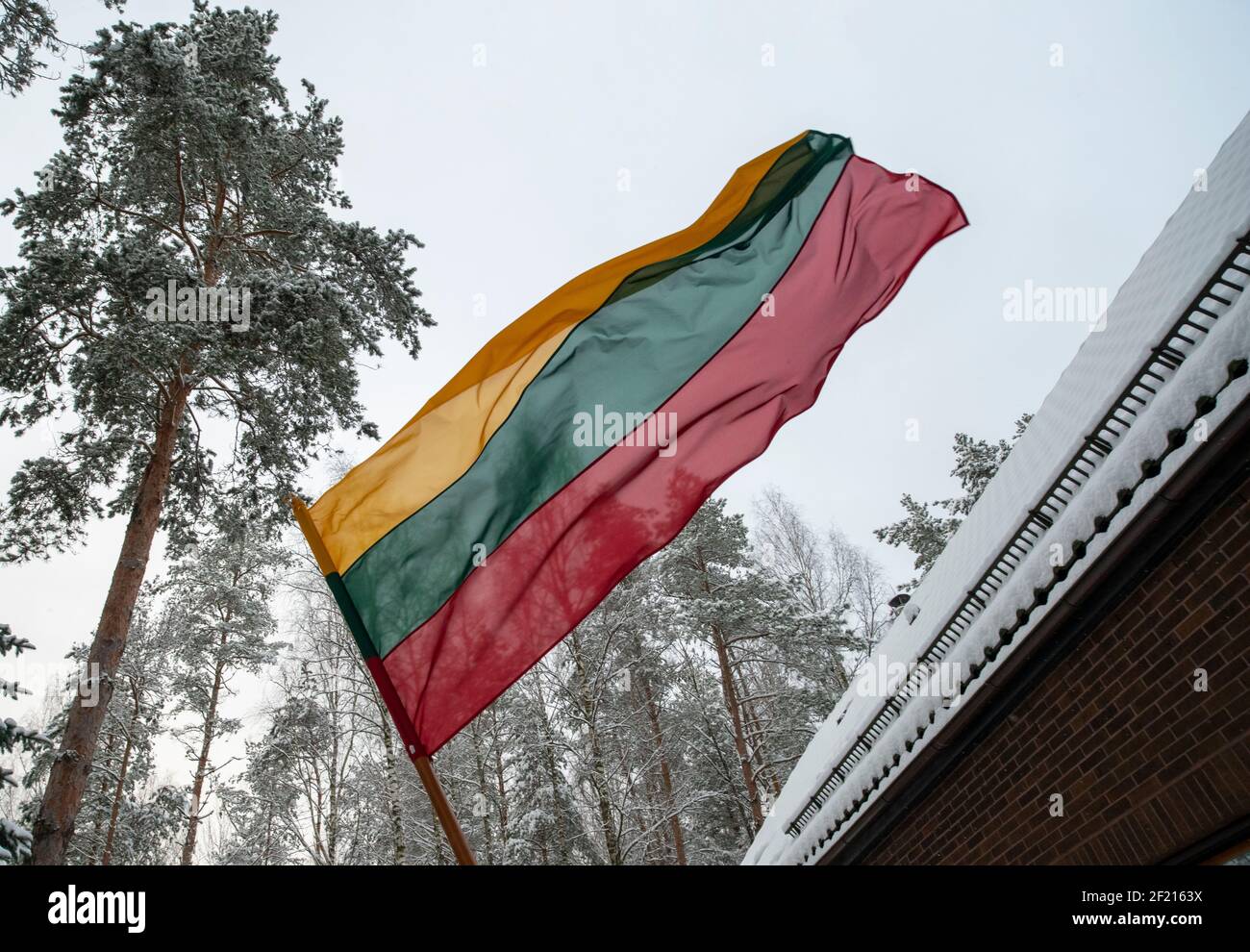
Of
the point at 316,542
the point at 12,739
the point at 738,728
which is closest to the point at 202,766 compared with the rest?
the point at 738,728

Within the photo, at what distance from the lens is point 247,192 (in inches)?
404

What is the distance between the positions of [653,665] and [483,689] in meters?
17.1

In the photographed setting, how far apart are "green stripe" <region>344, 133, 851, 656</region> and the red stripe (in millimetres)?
77

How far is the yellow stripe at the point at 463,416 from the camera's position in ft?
11.9

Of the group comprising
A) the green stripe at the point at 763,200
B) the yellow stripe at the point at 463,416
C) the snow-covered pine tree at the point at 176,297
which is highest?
the snow-covered pine tree at the point at 176,297

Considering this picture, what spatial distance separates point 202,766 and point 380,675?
18725 mm

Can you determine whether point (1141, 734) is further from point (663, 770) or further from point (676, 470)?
point (663, 770)

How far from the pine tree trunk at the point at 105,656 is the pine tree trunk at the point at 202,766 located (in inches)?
486

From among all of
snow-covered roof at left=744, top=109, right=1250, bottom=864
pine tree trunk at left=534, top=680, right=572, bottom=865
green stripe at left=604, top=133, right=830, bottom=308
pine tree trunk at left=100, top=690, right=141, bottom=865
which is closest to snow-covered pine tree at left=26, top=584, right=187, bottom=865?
pine tree trunk at left=100, top=690, right=141, bottom=865

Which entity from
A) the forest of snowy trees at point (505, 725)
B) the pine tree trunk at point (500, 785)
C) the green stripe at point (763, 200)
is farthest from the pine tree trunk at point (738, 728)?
the green stripe at point (763, 200)

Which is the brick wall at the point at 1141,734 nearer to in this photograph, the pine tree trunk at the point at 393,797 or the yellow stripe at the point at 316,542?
the yellow stripe at the point at 316,542

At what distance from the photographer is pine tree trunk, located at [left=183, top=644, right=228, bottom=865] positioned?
58.0 feet
